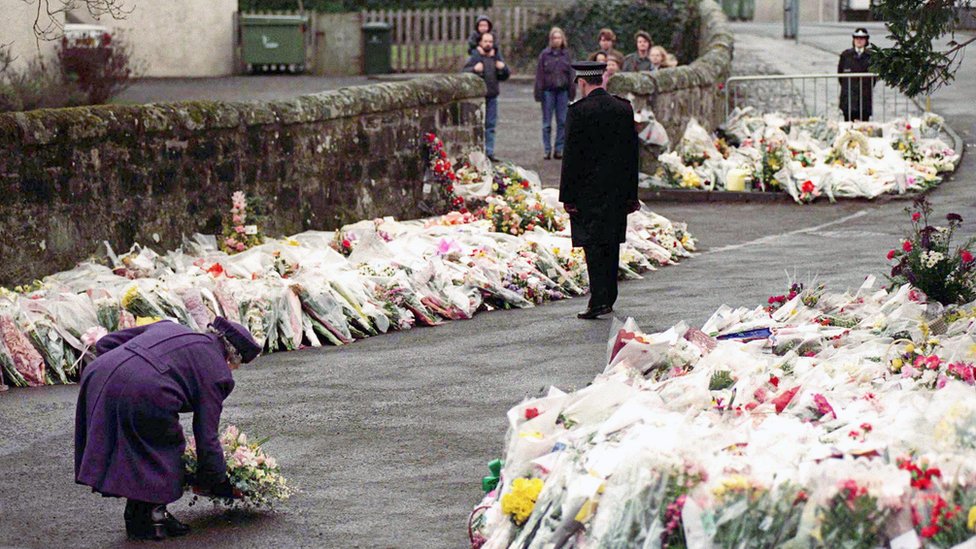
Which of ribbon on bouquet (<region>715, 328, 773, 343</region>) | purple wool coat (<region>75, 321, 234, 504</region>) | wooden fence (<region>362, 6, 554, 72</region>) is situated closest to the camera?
purple wool coat (<region>75, 321, 234, 504</region>)

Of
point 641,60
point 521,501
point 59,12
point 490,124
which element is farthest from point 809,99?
point 521,501

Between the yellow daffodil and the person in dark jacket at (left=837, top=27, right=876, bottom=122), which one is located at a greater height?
the person in dark jacket at (left=837, top=27, right=876, bottom=122)

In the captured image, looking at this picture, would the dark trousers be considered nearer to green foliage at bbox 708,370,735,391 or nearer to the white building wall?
green foliage at bbox 708,370,735,391

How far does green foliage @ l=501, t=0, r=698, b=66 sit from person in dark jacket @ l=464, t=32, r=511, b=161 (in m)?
13.7

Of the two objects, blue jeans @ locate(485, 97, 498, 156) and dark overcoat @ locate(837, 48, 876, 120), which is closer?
blue jeans @ locate(485, 97, 498, 156)

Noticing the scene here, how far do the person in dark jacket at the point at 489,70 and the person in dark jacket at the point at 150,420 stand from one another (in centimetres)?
1301

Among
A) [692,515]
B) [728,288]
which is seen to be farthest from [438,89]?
[692,515]

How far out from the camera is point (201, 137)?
13.1 m

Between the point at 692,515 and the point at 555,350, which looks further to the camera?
the point at 555,350

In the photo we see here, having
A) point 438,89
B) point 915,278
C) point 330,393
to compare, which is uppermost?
point 438,89

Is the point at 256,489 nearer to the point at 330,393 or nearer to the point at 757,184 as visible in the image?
the point at 330,393

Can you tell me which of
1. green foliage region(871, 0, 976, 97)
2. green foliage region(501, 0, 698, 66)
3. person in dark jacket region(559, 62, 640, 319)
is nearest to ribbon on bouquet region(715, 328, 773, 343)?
green foliage region(871, 0, 976, 97)

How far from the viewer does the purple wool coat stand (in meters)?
6.58

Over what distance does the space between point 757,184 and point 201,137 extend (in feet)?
27.2
